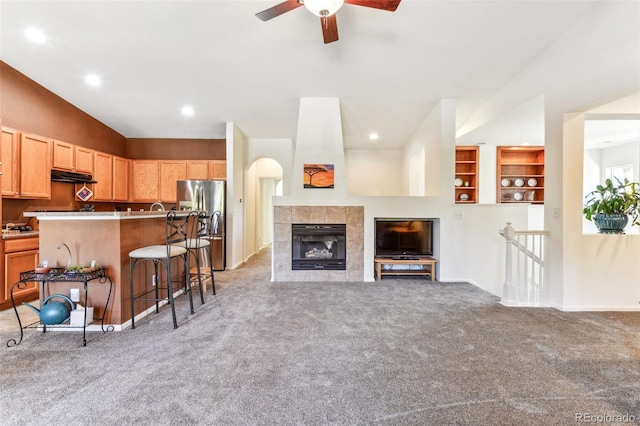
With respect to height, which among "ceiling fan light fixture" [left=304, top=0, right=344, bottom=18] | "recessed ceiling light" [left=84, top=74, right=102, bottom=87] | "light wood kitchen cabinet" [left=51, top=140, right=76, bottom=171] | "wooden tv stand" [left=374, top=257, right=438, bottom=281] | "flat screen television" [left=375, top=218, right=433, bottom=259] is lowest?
"wooden tv stand" [left=374, top=257, right=438, bottom=281]

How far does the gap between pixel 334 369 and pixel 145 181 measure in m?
5.62

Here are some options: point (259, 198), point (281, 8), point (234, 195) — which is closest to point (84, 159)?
point (234, 195)

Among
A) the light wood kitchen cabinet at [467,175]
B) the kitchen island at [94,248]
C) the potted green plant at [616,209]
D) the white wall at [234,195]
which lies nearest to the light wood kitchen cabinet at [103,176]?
the white wall at [234,195]

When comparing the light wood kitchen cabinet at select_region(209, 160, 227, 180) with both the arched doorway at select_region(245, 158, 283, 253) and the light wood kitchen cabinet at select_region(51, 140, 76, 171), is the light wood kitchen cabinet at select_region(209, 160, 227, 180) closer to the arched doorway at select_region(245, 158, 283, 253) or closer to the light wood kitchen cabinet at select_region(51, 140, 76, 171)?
the arched doorway at select_region(245, 158, 283, 253)

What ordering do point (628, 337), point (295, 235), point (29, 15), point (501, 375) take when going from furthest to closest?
point (295, 235) → point (29, 15) → point (628, 337) → point (501, 375)

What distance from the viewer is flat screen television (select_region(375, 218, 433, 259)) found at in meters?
4.49

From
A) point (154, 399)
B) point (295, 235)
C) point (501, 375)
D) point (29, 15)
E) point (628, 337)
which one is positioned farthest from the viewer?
point (295, 235)

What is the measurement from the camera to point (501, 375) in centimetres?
180

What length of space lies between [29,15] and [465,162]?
6.82m

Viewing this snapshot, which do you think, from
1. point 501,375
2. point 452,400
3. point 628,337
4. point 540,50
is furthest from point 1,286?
point 540,50

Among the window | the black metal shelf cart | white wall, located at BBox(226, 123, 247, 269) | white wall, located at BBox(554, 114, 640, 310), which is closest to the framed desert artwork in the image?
white wall, located at BBox(226, 123, 247, 269)

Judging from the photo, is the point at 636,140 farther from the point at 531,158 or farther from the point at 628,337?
the point at 628,337

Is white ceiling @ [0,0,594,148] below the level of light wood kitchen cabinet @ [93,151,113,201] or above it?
above

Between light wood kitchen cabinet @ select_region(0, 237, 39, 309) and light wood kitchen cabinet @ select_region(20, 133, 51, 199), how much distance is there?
0.71 meters
